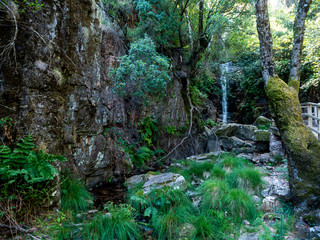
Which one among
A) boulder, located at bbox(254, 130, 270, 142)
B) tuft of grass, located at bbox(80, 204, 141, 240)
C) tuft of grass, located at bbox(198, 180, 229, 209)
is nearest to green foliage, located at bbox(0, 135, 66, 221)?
tuft of grass, located at bbox(80, 204, 141, 240)

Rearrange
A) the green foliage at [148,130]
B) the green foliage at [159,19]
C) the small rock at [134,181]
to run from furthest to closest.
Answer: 1. the green foliage at [148,130]
2. the green foliage at [159,19]
3. the small rock at [134,181]

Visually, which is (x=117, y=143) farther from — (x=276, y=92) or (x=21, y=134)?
(x=276, y=92)

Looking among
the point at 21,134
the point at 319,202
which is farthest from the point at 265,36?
the point at 21,134

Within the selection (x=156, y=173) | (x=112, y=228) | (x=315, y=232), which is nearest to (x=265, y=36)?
(x=315, y=232)

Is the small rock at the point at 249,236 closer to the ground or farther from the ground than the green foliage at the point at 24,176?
closer to the ground

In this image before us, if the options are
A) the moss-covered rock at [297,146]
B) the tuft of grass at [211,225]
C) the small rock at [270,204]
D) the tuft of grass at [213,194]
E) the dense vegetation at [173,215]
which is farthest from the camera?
the tuft of grass at [213,194]

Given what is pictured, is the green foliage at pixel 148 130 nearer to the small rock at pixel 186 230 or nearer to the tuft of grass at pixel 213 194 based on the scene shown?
the tuft of grass at pixel 213 194

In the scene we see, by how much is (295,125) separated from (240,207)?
1972 millimetres

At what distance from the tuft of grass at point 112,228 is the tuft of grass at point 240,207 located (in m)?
1.82

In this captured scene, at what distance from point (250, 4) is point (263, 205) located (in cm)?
872

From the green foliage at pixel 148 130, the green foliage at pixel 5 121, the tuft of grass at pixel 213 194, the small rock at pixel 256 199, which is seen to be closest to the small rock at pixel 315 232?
the small rock at pixel 256 199

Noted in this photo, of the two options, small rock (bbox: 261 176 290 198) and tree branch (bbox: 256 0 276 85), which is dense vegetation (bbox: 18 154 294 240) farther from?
tree branch (bbox: 256 0 276 85)

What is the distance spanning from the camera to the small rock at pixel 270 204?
4.07 meters

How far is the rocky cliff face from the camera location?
321 cm
